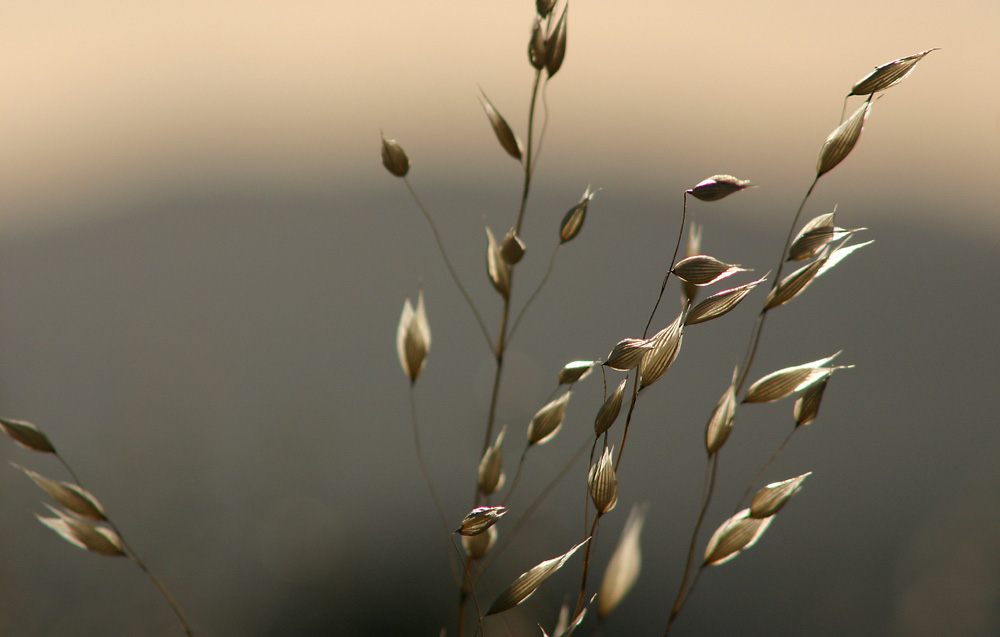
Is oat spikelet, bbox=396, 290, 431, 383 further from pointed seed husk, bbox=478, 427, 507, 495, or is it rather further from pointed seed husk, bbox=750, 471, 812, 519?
pointed seed husk, bbox=750, 471, 812, 519

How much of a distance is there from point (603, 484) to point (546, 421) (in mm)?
64

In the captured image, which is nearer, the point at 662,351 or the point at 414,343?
the point at 662,351

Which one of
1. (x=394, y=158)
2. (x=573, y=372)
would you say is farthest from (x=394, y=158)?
(x=573, y=372)

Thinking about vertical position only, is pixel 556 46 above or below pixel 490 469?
above

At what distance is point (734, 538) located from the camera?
0.92 ft

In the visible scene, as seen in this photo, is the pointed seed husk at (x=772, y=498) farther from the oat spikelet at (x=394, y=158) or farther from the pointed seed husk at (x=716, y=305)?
the oat spikelet at (x=394, y=158)

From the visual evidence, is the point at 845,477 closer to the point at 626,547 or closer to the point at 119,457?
the point at 119,457

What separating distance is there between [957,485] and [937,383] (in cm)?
38

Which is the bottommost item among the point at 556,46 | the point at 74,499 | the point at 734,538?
the point at 734,538

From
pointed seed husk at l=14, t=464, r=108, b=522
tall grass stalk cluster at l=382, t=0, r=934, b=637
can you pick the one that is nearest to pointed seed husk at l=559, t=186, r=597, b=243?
tall grass stalk cluster at l=382, t=0, r=934, b=637

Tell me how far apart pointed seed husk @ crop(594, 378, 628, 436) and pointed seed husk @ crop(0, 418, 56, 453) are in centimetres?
22

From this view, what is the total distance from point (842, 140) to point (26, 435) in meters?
0.36

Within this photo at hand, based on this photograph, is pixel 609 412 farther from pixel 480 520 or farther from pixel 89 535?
pixel 89 535

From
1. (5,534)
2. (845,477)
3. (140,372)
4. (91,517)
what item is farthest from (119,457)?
(845,477)
